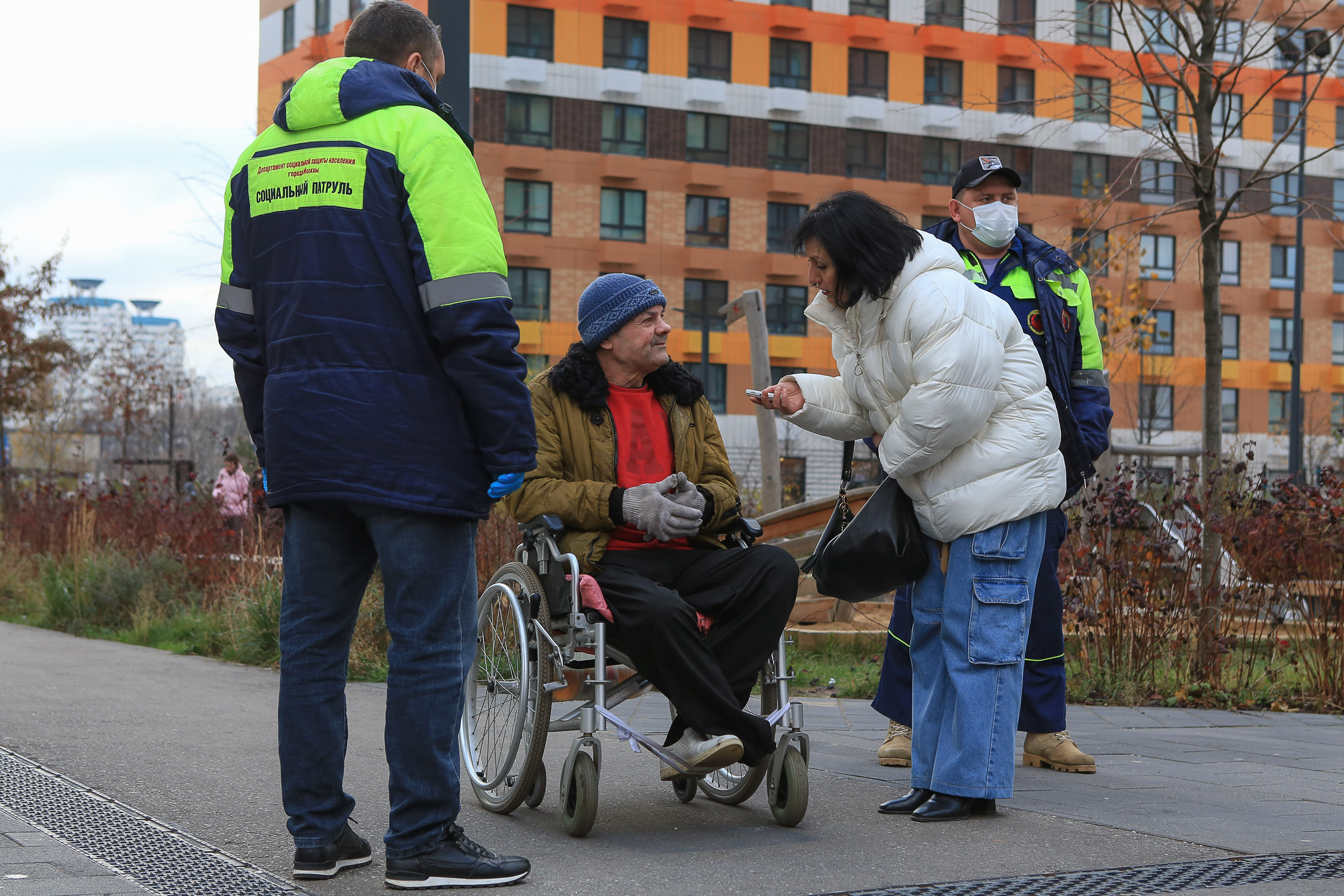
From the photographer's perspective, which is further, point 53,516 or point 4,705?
point 53,516

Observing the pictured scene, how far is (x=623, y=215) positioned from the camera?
1925 inches

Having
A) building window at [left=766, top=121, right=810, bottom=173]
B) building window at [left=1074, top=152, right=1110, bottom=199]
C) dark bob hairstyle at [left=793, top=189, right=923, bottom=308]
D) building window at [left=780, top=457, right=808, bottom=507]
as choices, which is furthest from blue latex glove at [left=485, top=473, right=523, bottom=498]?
building window at [left=1074, top=152, right=1110, bottom=199]

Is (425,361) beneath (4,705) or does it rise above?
above

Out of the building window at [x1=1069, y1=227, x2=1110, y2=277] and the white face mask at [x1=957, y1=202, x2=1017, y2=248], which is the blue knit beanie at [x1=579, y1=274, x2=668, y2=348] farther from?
the building window at [x1=1069, y1=227, x2=1110, y2=277]

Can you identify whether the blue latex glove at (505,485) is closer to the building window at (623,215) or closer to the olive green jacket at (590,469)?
the olive green jacket at (590,469)

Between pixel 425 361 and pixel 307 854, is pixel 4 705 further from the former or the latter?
pixel 425 361

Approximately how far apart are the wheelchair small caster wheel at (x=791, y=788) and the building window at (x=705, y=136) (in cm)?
4605

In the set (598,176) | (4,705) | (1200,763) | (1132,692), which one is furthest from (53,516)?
(598,176)

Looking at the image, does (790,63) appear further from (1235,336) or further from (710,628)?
(710,628)

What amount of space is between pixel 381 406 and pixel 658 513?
1.21 metres

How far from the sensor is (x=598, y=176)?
48375 mm

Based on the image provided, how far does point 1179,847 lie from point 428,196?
2736 millimetres

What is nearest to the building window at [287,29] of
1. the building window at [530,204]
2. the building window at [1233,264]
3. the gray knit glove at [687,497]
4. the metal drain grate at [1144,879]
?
the building window at [530,204]

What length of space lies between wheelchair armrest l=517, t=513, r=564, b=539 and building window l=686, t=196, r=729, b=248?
45.3m
